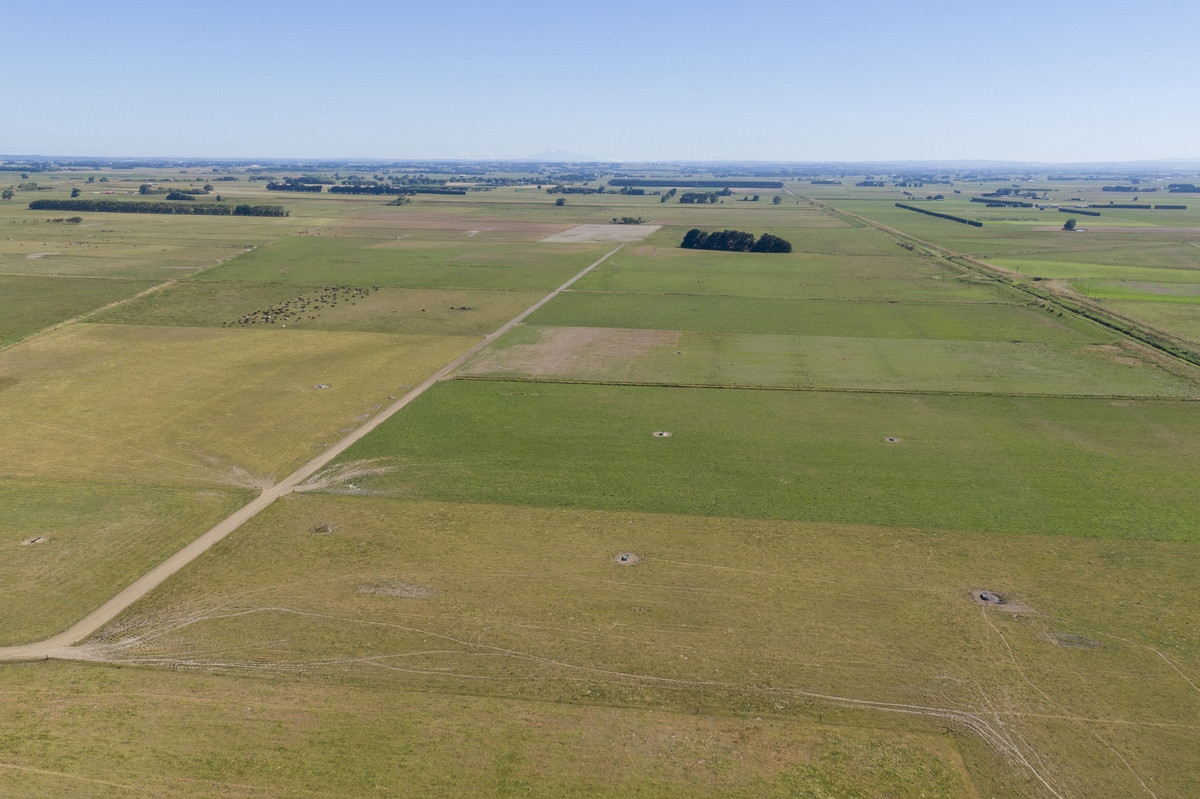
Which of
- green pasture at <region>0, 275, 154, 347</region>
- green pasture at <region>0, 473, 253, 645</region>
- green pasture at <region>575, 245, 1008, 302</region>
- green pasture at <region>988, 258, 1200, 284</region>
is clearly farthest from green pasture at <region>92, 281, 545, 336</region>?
green pasture at <region>988, 258, 1200, 284</region>

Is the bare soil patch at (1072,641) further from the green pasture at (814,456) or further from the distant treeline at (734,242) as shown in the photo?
the distant treeline at (734,242)

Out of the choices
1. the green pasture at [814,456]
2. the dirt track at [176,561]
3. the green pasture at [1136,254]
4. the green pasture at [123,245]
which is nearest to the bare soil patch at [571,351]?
the green pasture at [814,456]

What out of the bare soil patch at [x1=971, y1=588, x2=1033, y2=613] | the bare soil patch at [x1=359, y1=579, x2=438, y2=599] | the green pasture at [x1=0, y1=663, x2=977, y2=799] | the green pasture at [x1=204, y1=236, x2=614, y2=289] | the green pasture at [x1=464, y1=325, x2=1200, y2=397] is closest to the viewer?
the green pasture at [x1=0, y1=663, x2=977, y2=799]

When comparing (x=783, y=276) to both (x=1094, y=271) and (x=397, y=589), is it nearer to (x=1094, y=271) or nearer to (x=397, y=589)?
(x=1094, y=271)

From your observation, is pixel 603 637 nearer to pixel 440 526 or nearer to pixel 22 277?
pixel 440 526

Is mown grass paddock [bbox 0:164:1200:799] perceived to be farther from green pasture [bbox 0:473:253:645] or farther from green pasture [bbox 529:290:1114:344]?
green pasture [bbox 529:290:1114:344]
